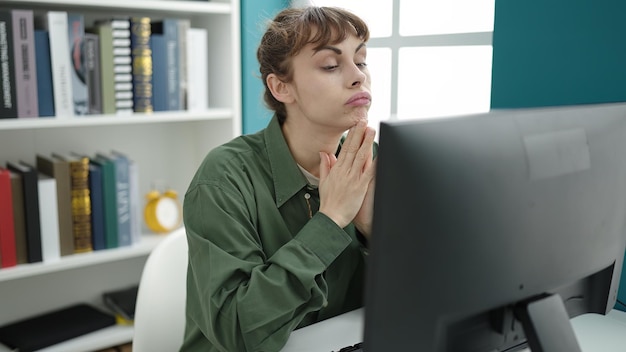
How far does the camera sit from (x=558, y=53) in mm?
1437

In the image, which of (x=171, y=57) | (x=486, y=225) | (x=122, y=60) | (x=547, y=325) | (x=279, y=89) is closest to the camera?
(x=486, y=225)

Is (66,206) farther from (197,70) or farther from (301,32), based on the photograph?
(301,32)

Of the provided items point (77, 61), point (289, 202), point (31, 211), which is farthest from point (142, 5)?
point (289, 202)

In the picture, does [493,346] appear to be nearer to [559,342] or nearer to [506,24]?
[559,342]

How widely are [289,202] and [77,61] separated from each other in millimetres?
1075

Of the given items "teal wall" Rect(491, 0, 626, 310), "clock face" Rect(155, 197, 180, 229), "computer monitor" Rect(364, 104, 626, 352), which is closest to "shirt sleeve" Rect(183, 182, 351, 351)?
"computer monitor" Rect(364, 104, 626, 352)

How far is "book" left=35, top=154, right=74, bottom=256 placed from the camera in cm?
206

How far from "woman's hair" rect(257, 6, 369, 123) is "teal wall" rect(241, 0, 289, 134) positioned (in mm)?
979

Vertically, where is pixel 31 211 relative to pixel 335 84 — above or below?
below

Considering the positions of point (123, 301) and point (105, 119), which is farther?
point (123, 301)

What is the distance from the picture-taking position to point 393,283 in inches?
25.2

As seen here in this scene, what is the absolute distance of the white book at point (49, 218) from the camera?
203cm

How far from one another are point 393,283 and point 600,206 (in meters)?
0.34

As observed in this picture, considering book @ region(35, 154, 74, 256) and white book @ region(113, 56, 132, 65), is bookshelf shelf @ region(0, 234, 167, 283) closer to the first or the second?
book @ region(35, 154, 74, 256)
